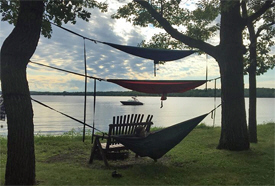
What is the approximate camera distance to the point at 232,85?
20.6 ft

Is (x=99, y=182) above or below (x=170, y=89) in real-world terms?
below

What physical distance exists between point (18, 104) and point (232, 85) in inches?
184

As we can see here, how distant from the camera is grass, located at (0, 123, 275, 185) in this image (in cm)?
416

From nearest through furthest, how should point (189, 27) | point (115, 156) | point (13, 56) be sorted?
1. point (13, 56)
2. point (115, 156)
3. point (189, 27)

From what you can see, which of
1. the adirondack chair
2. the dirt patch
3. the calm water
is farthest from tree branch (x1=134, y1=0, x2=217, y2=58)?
the calm water

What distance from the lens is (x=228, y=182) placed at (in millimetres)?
4199

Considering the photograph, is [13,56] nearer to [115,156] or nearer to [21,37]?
[21,37]

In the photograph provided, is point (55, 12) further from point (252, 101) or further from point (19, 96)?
point (252, 101)

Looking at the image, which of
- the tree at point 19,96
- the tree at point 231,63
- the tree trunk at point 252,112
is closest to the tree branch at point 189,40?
the tree at point 231,63

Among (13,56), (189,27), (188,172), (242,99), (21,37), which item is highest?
(189,27)

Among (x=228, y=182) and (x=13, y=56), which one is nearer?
(x=13, y=56)

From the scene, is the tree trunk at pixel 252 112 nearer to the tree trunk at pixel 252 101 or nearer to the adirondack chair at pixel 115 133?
the tree trunk at pixel 252 101

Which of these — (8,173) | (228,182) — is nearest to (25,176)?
(8,173)

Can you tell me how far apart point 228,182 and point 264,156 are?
2.08 m
